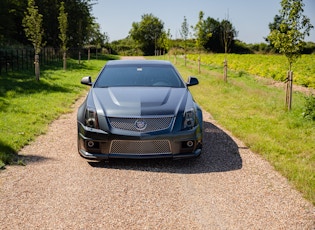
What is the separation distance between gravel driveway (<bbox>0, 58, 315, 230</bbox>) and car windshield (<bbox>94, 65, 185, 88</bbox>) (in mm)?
1406

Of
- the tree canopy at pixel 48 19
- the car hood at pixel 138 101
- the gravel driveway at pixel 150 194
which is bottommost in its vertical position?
the gravel driveway at pixel 150 194

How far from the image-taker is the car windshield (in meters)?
6.47

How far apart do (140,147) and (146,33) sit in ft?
278

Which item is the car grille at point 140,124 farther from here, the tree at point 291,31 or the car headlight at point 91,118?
the tree at point 291,31

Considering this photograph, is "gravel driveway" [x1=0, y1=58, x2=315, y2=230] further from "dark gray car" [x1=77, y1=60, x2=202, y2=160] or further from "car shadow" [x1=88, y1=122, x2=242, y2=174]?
"dark gray car" [x1=77, y1=60, x2=202, y2=160]

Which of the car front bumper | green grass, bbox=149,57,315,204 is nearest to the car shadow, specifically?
the car front bumper

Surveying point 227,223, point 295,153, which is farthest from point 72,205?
point 295,153

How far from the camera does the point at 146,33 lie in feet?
287

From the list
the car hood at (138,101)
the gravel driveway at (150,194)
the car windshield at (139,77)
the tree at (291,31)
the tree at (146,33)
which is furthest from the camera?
the tree at (146,33)

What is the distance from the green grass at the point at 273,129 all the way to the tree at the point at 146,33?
72282 mm

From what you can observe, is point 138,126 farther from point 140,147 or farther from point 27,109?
point 27,109

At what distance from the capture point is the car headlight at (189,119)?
17.5ft

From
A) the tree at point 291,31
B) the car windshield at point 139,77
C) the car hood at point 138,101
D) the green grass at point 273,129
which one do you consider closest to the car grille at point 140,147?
the car hood at point 138,101

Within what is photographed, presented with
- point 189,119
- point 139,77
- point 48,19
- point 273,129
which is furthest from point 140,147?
point 48,19
